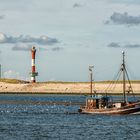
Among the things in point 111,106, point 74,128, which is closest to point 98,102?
point 111,106

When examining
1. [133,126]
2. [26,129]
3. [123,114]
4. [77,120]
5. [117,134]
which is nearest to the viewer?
[117,134]

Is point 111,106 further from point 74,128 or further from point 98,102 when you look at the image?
point 74,128

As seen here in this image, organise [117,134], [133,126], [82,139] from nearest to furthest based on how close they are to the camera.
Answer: [82,139]
[117,134]
[133,126]

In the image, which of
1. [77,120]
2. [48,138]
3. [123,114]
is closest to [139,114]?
[123,114]

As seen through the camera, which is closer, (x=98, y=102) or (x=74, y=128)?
(x=74, y=128)

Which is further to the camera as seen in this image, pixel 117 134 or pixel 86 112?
pixel 86 112

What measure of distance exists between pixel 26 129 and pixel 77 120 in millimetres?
19268

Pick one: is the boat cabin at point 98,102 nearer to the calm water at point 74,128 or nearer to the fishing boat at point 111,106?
the fishing boat at point 111,106

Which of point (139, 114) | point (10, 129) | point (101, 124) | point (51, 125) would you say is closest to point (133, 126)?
point (101, 124)

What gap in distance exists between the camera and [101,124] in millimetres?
99062

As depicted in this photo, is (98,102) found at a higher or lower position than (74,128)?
higher

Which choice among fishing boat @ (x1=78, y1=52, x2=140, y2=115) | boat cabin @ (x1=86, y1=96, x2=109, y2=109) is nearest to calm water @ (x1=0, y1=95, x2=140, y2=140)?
fishing boat @ (x1=78, y1=52, x2=140, y2=115)

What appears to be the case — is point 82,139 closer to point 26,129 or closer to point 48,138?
point 48,138

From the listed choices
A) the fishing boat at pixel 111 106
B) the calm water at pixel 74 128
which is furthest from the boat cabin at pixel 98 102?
the calm water at pixel 74 128
